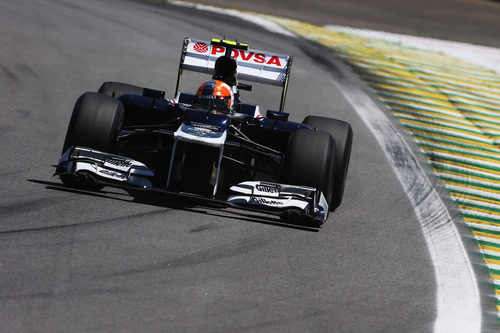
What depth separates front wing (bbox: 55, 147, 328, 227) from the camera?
34.2 ft

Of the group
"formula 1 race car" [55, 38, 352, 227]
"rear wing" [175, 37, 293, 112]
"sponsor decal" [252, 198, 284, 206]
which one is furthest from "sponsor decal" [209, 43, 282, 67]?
"sponsor decal" [252, 198, 284, 206]

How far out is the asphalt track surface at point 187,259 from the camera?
766 cm

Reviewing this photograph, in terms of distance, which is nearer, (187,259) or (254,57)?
(187,259)

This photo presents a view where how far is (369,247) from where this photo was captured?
34.8 feet

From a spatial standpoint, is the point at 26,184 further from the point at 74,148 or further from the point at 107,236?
the point at 107,236

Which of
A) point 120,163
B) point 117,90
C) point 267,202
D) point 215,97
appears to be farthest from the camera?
point 117,90

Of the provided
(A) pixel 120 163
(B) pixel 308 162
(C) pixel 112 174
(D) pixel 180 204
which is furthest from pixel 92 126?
(B) pixel 308 162

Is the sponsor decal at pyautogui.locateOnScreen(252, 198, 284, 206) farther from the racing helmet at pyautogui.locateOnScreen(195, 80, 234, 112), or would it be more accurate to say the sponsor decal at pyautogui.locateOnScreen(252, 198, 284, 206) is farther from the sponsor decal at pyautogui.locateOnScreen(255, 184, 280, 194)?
the racing helmet at pyautogui.locateOnScreen(195, 80, 234, 112)

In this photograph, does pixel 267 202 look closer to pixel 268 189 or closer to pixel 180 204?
pixel 268 189

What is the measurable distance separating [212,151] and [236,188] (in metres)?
0.53

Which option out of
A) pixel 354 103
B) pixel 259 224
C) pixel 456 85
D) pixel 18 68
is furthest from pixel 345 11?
pixel 259 224

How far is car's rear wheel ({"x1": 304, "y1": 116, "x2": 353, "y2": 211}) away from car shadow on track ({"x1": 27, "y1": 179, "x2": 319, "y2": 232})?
120 cm

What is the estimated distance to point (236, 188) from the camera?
10.6 meters

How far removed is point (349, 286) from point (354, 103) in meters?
11.1
